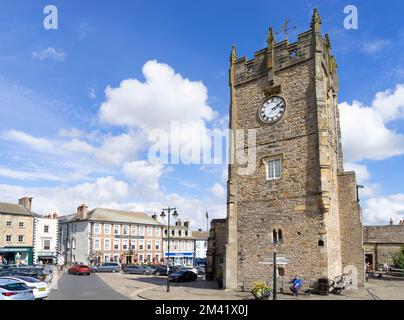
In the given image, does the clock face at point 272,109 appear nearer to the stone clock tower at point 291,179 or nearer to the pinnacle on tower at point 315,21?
the stone clock tower at point 291,179

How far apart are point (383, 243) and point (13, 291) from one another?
137 ft

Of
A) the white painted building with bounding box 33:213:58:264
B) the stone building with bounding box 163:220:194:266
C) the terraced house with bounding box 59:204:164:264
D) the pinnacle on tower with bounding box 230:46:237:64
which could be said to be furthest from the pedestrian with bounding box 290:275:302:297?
the stone building with bounding box 163:220:194:266

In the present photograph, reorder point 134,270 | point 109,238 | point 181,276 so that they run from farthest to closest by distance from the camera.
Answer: point 109,238, point 134,270, point 181,276

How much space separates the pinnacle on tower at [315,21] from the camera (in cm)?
2301

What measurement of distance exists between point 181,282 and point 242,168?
13.4 metres

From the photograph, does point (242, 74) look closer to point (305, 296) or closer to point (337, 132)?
point (337, 132)

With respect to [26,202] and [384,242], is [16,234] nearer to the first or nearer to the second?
[26,202]

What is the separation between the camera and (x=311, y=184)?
22016 mm

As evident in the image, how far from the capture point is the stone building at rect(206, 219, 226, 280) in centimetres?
3319

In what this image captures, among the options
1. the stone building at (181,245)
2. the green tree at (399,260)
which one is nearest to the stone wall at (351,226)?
the green tree at (399,260)

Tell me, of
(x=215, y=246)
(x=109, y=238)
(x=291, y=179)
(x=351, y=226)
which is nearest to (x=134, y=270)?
(x=215, y=246)

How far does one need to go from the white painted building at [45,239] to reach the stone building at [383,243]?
149 ft

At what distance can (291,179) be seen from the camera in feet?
75.5

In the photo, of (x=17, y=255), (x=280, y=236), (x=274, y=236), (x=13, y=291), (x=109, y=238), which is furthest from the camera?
(x=109, y=238)
